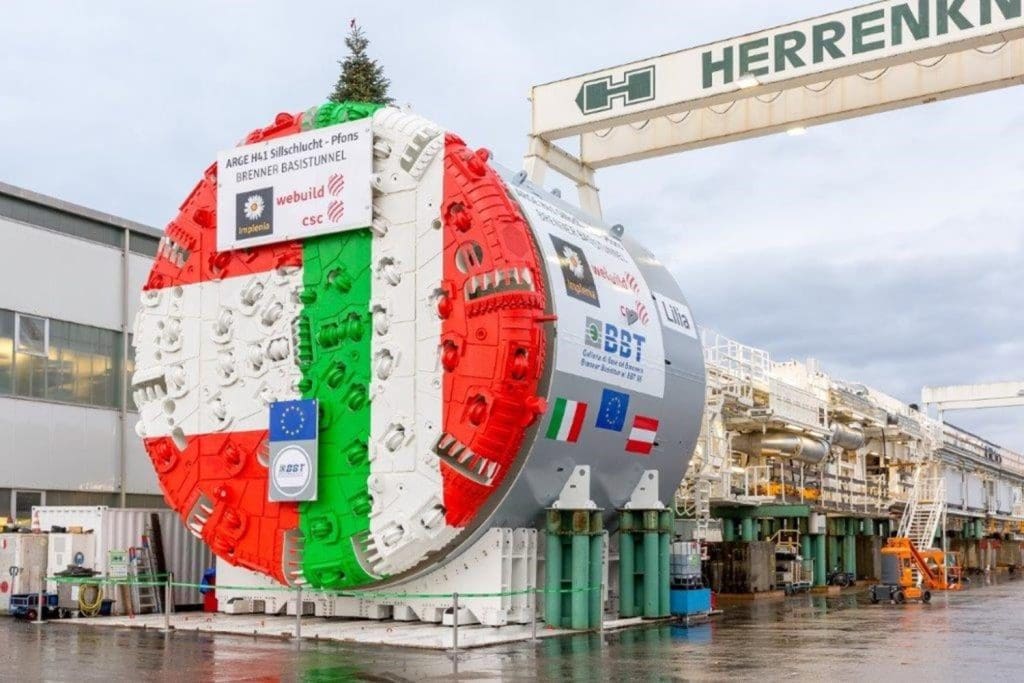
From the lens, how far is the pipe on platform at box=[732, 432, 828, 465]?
1523 inches

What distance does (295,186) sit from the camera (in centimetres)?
2420

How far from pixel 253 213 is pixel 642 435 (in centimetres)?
877

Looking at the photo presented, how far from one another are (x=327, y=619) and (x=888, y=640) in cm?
1005

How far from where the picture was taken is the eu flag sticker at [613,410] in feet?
77.9

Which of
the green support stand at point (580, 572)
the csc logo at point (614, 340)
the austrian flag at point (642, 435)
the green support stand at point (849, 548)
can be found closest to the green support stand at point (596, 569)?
the green support stand at point (580, 572)

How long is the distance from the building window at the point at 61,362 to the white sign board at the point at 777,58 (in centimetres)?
1370

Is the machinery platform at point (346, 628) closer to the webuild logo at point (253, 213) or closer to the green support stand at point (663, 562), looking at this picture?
the green support stand at point (663, 562)

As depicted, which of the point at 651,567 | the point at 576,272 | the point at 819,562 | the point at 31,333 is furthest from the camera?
the point at 819,562

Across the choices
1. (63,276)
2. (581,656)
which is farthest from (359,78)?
(581,656)

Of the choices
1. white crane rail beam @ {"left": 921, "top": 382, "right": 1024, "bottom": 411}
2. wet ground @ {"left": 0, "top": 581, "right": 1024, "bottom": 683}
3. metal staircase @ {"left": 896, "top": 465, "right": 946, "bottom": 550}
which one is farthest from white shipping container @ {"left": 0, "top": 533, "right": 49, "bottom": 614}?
white crane rail beam @ {"left": 921, "top": 382, "right": 1024, "bottom": 411}

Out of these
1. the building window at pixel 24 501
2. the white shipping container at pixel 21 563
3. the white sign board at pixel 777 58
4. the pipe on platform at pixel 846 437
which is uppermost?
the white sign board at pixel 777 58

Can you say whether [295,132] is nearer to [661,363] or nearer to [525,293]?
[525,293]

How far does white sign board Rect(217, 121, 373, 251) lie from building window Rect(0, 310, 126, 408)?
942 cm

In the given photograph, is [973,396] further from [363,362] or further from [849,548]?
[363,362]
